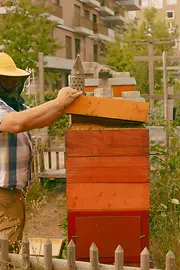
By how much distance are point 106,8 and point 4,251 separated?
129 ft

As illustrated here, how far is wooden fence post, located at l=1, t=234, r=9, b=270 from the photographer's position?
301 cm

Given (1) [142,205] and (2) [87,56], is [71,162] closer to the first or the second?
(1) [142,205]

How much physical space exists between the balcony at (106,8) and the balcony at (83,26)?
5148 millimetres

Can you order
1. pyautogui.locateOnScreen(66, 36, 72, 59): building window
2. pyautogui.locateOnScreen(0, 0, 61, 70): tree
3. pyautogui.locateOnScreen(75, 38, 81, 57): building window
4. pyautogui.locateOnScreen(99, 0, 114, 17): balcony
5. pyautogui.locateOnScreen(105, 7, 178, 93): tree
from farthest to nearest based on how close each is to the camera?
pyautogui.locateOnScreen(99, 0, 114, 17): balcony < pyautogui.locateOnScreen(75, 38, 81, 57): building window < pyautogui.locateOnScreen(66, 36, 72, 59): building window < pyautogui.locateOnScreen(105, 7, 178, 93): tree < pyautogui.locateOnScreen(0, 0, 61, 70): tree

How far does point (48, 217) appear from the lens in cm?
641

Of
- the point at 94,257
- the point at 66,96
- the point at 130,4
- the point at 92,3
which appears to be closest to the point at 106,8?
the point at 92,3

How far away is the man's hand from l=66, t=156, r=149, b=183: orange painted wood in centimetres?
39

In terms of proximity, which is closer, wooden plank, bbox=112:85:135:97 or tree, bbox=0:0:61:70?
wooden plank, bbox=112:85:135:97

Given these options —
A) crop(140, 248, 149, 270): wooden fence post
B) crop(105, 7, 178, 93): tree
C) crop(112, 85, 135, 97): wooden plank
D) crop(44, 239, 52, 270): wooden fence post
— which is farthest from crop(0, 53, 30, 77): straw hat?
crop(105, 7, 178, 93): tree

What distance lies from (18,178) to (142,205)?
87 centimetres

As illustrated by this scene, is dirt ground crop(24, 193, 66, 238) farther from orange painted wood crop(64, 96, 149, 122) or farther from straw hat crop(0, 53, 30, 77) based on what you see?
orange painted wood crop(64, 96, 149, 122)

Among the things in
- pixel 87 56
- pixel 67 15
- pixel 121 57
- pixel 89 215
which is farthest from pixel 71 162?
pixel 87 56

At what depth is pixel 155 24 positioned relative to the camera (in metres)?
28.5

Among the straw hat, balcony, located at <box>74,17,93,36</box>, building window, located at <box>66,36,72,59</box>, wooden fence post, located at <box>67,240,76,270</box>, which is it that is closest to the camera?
wooden fence post, located at <box>67,240,76,270</box>
